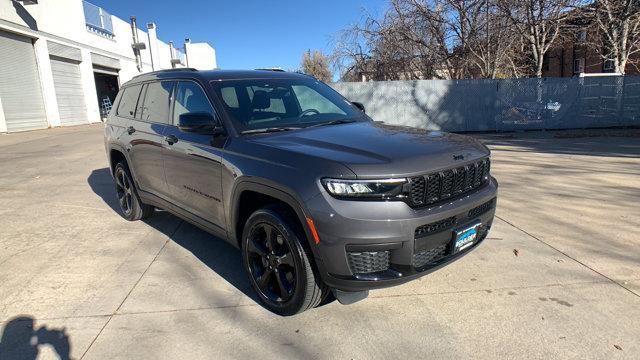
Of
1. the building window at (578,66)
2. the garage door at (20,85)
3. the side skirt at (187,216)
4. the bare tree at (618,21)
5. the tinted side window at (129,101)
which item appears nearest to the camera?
the side skirt at (187,216)

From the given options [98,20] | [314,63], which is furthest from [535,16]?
[314,63]

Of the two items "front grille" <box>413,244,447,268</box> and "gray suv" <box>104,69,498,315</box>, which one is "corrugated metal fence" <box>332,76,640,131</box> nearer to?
"gray suv" <box>104,69,498,315</box>

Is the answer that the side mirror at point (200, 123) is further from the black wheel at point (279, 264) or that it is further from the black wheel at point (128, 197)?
the black wheel at point (128, 197)

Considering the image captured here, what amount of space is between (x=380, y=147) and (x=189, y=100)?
197cm

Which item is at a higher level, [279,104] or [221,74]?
[221,74]

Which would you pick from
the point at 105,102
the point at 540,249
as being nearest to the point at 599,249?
the point at 540,249

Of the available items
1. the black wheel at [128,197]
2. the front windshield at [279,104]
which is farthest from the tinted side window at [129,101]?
the front windshield at [279,104]

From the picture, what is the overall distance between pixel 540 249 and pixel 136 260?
3.99m

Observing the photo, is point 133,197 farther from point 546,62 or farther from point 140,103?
point 546,62

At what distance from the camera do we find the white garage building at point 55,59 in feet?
59.7

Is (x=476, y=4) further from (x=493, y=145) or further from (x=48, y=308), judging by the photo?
(x=48, y=308)

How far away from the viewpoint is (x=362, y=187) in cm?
262

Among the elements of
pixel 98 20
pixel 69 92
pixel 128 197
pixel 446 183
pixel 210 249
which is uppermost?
pixel 98 20

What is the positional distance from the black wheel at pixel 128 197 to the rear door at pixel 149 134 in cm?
32
